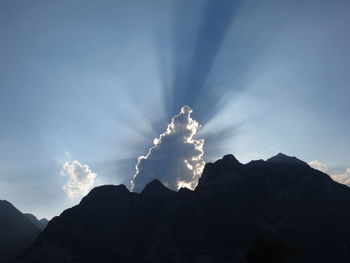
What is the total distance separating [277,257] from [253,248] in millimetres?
6555

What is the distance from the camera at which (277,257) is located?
9744 cm

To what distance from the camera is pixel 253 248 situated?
331 feet
